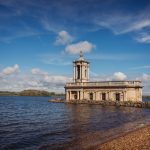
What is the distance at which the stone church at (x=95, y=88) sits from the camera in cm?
6744

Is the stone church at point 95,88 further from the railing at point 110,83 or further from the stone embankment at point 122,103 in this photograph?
the stone embankment at point 122,103

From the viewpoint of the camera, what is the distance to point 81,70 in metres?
77.6

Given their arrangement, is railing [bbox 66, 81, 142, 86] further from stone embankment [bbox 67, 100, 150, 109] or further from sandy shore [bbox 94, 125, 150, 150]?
sandy shore [bbox 94, 125, 150, 150]

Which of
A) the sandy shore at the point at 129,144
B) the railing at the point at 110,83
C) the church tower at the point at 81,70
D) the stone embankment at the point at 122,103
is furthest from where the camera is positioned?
the church tower at the point at 81,70

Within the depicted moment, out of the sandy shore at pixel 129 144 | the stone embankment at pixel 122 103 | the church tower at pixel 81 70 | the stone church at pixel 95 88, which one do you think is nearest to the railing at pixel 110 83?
the stone church at pixel 95 88

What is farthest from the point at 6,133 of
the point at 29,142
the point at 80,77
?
the point at 80,77

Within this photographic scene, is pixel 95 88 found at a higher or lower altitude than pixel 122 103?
higher

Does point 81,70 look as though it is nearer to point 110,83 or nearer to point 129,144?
point 110,83

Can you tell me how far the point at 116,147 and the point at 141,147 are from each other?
1.69 m

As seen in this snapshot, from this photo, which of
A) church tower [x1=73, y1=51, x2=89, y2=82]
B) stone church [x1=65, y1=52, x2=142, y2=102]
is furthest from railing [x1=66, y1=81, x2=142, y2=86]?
church tower [x1=73, y1=51, x2=89, y2=82]

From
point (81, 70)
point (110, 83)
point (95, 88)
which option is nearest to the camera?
point (110, 83)

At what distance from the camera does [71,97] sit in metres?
80.6

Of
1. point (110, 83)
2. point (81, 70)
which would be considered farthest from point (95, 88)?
point (81, 70)

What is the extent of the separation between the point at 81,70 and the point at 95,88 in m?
7.55
